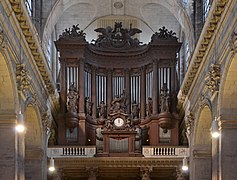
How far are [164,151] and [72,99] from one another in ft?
17.7

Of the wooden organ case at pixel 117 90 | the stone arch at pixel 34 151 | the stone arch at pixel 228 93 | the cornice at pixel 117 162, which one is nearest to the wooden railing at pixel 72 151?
the cornice at pixel 117 162

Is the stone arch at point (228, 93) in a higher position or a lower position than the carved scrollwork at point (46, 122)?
lower

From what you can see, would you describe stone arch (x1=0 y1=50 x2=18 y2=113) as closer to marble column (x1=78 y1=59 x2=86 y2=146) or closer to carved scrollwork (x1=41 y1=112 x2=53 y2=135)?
carved scrollwork (x1=41 y1=112 x2=53 y2=135)

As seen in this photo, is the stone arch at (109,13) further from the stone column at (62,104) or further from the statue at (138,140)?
the statue at (138,140)

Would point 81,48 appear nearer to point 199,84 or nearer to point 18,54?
point 199,84

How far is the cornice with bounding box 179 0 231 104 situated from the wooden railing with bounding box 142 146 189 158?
9.29 ft

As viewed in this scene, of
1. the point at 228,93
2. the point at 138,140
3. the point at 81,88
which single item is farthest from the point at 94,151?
the point at 228,93

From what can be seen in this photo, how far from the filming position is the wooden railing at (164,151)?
3425cm

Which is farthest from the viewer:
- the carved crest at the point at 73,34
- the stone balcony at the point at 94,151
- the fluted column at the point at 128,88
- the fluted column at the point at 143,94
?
the fluted column at the point at 128,88

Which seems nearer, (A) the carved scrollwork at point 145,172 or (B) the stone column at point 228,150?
(B) the stone column at point 228,150

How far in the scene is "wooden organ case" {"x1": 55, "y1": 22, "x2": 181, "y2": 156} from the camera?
35.0 m

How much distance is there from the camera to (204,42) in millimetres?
25094

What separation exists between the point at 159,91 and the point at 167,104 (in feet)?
3.34

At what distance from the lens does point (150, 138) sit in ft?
117
